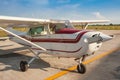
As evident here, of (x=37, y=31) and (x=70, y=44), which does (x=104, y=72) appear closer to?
(x=70, y=44)

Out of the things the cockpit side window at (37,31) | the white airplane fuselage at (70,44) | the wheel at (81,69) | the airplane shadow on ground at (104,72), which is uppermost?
the cockpit side window at (37,31)

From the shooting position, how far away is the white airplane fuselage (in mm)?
5875

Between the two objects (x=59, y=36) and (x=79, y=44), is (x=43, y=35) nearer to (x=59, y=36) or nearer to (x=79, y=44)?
(x=59, y=36)

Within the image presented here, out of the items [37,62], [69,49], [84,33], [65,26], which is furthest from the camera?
[37,62]

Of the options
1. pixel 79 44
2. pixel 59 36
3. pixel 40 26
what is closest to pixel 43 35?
pixel 40 26

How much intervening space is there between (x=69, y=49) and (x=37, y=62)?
2612 mm

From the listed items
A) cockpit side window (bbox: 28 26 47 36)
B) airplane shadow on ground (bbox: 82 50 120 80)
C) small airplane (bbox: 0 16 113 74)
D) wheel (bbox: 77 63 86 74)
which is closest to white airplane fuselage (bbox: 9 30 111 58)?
small airplane (bbox: 0 16 113 74)

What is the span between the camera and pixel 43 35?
7.20m

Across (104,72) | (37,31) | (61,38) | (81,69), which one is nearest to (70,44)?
(61,38)

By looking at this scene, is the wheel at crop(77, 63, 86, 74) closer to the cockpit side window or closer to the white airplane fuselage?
the white airplane fuselage

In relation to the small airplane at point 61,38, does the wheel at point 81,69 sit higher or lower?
lower

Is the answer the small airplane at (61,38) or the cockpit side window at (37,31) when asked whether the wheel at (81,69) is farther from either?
the cockpit side window at (37,31)

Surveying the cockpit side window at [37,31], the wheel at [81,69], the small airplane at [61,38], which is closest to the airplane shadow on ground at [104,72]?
the wheel at [81,69]

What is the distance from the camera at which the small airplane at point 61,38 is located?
5906mm
